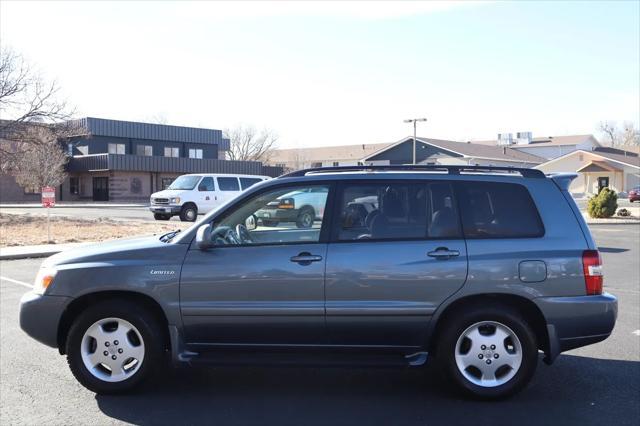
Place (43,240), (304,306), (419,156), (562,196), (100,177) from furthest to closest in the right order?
(419,156)
(100,177)
(43,240)
(562,196)
(304,306)

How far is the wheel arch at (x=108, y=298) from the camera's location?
4684 millimetres

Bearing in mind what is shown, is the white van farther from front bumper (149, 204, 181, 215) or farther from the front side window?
the front side window

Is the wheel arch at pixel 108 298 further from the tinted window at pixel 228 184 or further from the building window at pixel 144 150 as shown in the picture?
the building window at pixel 144 150

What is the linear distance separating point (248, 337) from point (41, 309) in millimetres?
1659

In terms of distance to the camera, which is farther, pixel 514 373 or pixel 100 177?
pixel 100 177

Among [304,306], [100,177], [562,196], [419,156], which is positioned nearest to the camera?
[304,306]

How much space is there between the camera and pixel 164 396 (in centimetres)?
473

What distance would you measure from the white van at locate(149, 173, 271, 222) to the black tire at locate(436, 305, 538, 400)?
1893cm

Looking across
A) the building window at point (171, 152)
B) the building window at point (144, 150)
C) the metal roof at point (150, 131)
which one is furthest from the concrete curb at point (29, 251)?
the building window at point (171, 152)

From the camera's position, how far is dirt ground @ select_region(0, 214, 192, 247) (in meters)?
17.9

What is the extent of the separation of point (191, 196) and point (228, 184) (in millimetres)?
1750

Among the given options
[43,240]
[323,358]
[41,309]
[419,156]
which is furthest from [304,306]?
[419,156]

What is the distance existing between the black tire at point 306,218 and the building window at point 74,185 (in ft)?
175

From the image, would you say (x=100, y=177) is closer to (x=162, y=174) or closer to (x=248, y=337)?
(x=162, y=174)
